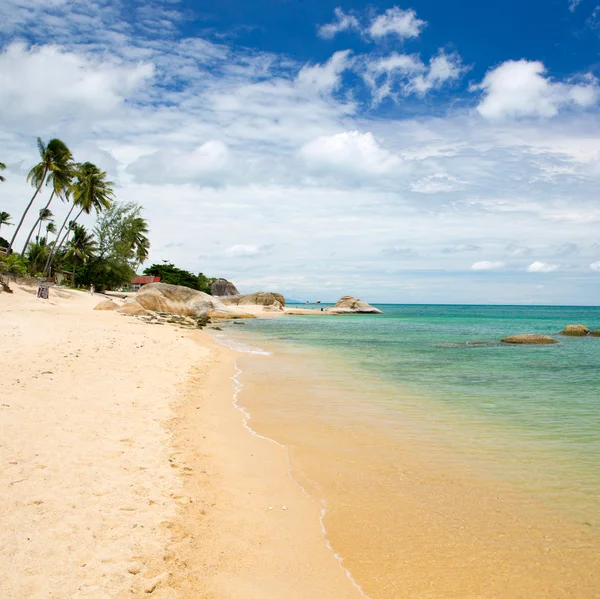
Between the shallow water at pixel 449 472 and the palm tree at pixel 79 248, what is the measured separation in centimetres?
5172

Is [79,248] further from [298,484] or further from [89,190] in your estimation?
[298,484]

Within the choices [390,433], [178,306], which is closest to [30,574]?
[390,433]

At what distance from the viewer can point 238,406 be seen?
428 inches

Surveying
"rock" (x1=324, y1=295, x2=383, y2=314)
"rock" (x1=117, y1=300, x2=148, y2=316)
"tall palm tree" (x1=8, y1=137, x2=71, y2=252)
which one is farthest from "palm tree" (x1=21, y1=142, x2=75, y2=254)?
"rock" (x1=324, y1=295, x2=383, y2=314)

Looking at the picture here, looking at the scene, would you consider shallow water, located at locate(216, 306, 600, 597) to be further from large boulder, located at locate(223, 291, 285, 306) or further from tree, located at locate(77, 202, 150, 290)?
large boulder, located at locate(223, 291, 285, 306)

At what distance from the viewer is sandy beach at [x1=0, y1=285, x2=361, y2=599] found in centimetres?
376

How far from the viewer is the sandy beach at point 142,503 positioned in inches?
148

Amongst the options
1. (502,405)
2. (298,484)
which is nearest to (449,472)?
(298,484)

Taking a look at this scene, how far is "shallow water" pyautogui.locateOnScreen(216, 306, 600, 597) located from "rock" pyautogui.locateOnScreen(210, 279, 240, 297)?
84838mm

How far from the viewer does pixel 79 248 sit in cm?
6278

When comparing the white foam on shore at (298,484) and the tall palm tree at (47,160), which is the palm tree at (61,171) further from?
the white foam on shore at (298,484)

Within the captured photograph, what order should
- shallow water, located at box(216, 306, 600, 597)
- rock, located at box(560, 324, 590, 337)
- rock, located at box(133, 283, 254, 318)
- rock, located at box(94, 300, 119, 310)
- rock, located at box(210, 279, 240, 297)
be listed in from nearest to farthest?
shallow water, located at box(216, 306, 600, 597)
rock, located at box(94, 300, 119, 310)
rock, located at box(560, 324, 590, 337)
rock, located at box(133, 283, 254, 318)
rock, located at box(210, 279, 240, 297)

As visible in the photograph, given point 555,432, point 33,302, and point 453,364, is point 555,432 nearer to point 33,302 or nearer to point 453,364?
point 453,364

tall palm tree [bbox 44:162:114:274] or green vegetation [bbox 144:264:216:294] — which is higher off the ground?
tall palm tree [bbox 44:162:114:274]
